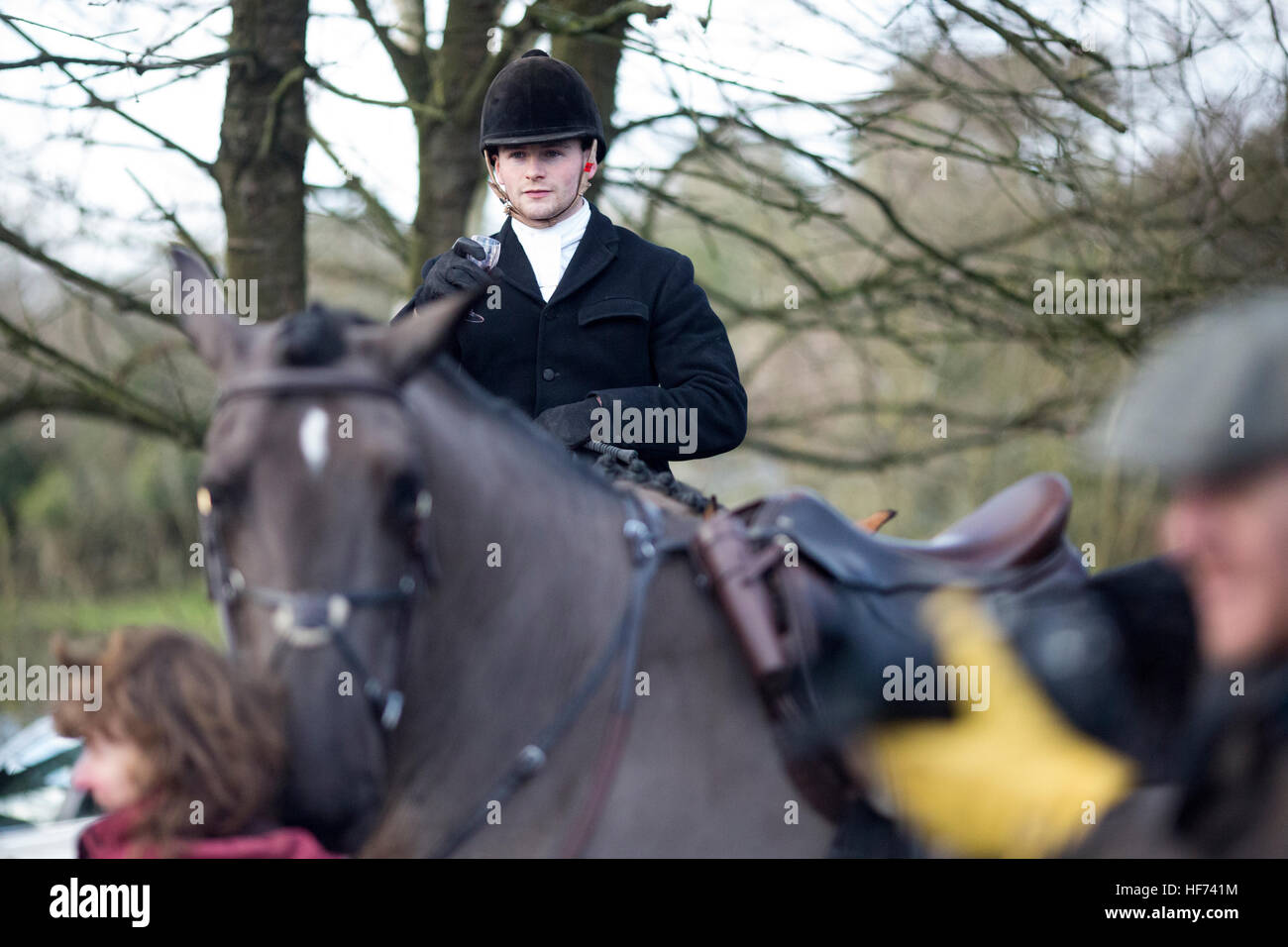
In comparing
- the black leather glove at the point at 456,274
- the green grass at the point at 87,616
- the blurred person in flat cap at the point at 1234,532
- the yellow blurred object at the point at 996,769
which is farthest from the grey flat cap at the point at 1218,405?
the green grass at the point at 87,616

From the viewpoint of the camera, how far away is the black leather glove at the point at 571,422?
130 inches

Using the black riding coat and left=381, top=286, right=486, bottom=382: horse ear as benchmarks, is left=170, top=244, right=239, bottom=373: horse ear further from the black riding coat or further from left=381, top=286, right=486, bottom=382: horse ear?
the black riding coat

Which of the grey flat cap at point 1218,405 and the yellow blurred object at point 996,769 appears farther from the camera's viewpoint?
the yellow blurred object at point 996,769

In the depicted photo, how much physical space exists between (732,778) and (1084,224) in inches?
197

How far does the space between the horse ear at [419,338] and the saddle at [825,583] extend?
2.40 feet

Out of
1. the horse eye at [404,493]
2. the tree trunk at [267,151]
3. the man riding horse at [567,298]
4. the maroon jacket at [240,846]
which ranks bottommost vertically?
the maroon jacket at [240,846]

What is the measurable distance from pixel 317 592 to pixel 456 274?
165cm

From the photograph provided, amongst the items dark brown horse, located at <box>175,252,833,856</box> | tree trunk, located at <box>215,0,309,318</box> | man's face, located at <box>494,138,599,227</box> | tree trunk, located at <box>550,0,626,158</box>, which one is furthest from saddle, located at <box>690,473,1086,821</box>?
tree trunk, located at <box>550,0,626,158</box>

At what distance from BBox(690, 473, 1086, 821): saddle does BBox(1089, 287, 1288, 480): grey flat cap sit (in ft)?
3.44

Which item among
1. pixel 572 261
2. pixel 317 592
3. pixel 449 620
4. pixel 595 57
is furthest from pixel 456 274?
pixel 595 57

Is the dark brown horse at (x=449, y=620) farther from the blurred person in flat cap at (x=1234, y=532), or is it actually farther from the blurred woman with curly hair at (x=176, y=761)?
the blurred person in flat cap at (x=1234, y=532)

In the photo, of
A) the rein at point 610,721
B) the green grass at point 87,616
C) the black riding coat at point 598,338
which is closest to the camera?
the rein at point 610,721

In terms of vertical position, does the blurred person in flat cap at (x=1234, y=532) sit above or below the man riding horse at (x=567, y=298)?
below
